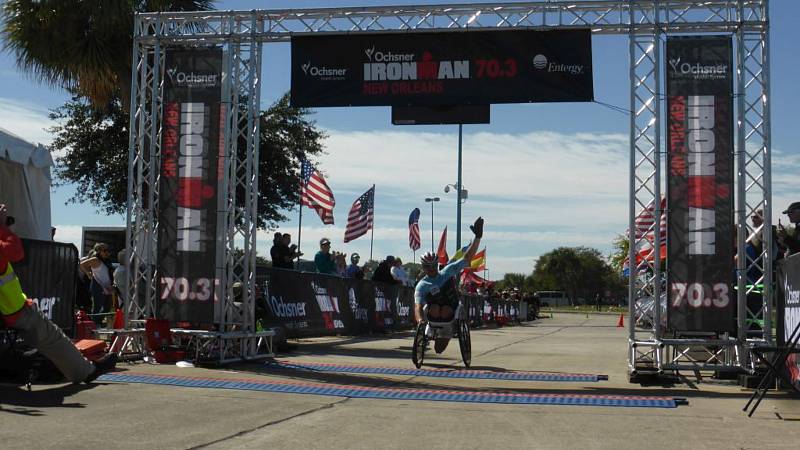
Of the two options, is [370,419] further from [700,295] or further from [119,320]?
[119,320]

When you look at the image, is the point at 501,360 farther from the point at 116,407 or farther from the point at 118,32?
the point at 118,32

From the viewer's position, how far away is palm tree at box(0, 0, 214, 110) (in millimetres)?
20141

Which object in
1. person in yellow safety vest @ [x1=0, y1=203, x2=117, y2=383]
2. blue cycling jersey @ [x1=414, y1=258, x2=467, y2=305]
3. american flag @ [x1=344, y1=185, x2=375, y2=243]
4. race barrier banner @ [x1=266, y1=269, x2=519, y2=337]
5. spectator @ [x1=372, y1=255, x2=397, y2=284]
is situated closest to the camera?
person in yellow safety vest @ [x1=0, y1=203, x2=117, y2=383]

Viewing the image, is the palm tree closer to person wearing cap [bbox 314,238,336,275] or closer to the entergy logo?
person wearing cap [bbox 314,238,336,275]

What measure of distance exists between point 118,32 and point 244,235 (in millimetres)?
9625

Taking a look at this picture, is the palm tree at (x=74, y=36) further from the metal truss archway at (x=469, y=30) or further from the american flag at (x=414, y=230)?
the american flag at (x=414, y=230)

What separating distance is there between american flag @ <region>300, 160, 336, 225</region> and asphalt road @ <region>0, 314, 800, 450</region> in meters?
16.4

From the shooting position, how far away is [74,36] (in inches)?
806

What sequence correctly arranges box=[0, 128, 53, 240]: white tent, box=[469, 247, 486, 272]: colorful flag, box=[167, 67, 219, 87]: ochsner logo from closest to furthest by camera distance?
1. box=[167, 67, 219, 87]: ochsner logo
2. box=[0, 128, 53, 240]: white tent
3. box=[469, 247, 486, 272]: colorful flag

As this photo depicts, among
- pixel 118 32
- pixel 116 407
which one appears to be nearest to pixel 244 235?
pixel 116 407

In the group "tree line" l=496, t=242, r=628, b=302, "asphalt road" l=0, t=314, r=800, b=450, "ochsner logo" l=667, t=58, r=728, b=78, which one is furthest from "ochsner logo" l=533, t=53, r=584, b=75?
"tree line" l=496, t=242, r=628, b=302

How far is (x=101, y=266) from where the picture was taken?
15789 millimetres

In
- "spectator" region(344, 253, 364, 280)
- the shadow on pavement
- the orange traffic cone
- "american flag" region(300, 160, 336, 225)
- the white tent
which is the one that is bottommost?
the shadow on pavement

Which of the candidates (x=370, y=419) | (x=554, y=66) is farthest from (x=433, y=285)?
(x=370, y=419)
